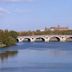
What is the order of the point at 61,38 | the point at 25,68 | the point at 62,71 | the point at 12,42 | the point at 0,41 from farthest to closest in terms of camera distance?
the point at 61,38, the point at 12,42, the point at 0,41, the point at 25,68, the point at 62,71

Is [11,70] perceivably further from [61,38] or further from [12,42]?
[61,38]

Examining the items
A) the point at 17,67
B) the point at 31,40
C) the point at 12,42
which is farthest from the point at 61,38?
the point at 17,67

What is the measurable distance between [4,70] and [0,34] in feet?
99.5

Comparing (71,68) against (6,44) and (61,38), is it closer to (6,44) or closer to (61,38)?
(6,44)

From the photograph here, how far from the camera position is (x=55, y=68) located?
2142 cm

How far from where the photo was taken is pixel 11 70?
2094cm

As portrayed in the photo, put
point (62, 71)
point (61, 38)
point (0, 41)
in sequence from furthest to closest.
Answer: point (61, 38) → point (0, 41) → point (62, 71)

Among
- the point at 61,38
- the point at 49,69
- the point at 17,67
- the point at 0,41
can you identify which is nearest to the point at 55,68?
the point at 49,69

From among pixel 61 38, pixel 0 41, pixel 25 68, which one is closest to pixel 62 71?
pixel 25 68

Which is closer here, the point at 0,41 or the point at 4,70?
the point at 4,70

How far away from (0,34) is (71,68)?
30.6 m

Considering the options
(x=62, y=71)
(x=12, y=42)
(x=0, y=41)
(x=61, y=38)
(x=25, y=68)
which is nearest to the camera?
(x=62, y=71)

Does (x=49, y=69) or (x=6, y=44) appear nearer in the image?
(x=49, y=69)

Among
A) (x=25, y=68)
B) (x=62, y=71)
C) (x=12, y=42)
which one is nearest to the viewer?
(x=62, y=71)
